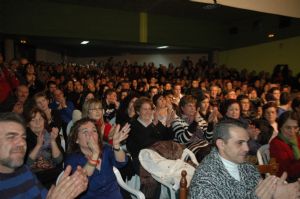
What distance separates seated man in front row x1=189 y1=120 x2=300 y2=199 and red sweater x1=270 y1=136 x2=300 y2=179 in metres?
0.91

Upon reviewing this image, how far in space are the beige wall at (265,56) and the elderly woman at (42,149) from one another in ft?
33.0

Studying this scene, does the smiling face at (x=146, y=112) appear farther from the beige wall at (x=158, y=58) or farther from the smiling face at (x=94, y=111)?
the beige wall at (x=158, y=58)

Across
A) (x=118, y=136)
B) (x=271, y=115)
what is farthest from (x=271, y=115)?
(x=118, y=136)

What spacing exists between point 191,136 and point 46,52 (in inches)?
506

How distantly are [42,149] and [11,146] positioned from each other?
125 cm

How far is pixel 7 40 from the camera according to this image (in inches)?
380

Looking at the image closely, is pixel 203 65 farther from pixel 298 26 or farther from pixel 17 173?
pixel 17 173

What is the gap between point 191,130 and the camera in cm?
372

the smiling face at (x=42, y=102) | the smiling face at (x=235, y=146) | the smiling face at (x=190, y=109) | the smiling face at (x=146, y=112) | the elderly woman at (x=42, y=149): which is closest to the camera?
the smiling face at (x=235, y=146)

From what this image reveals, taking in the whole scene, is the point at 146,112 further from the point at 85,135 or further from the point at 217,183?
the point at 217,183

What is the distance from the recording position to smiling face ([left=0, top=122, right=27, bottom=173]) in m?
1.68

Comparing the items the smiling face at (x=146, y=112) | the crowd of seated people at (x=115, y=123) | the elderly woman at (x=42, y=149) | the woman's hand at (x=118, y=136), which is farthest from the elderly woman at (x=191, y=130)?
the elderly woman at (x=42, y=149)

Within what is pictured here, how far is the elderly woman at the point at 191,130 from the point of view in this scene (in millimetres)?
3416

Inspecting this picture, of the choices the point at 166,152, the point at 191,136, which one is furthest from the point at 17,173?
the point at 191,136
